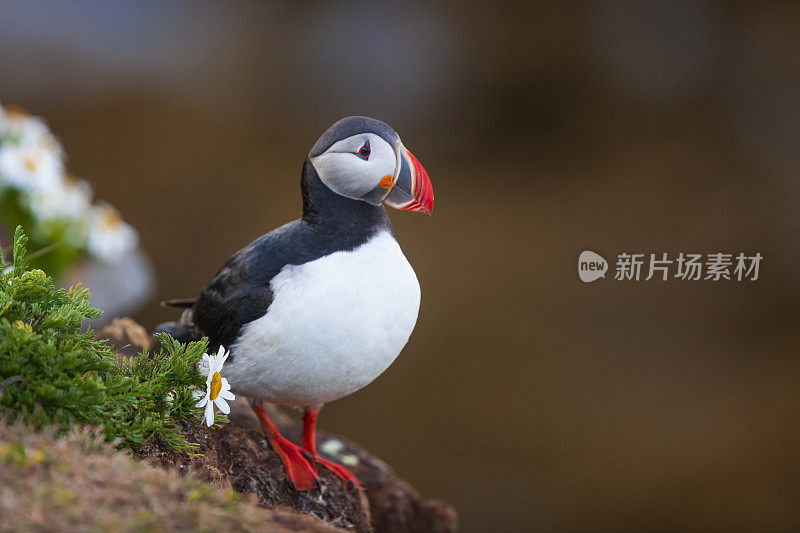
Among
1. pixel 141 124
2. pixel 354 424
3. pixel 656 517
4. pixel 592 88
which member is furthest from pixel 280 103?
pixel 656 517

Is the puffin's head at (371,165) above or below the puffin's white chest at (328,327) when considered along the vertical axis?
above

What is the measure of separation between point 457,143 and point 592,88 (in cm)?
177

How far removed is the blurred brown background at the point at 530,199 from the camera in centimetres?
607

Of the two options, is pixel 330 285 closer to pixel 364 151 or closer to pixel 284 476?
pixel 364 151

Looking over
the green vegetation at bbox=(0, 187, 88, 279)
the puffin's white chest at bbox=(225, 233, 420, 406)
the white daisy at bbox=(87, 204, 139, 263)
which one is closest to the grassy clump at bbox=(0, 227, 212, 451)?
the puffin's white chest at bbox=(225, 233, 420, 406)

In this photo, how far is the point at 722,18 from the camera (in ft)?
28.5

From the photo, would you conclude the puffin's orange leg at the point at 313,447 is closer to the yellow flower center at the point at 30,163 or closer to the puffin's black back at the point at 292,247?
the puffin's black back at the point at 292,247

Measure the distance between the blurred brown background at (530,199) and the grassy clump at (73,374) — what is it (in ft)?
13.0

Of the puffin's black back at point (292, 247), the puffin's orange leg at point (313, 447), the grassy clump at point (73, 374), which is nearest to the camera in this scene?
the grassy clump at point (73, 374)

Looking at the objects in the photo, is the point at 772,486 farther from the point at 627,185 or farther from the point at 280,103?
the point at 280,103

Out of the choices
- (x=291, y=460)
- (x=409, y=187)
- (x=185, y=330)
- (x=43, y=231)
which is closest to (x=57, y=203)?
(x=43, y=231)

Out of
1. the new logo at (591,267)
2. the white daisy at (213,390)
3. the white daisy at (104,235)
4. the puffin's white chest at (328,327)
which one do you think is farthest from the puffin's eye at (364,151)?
the new logo at (591,267)

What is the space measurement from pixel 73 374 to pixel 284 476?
3.70ft

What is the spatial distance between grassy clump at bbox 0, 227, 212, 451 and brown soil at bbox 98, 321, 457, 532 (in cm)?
18
